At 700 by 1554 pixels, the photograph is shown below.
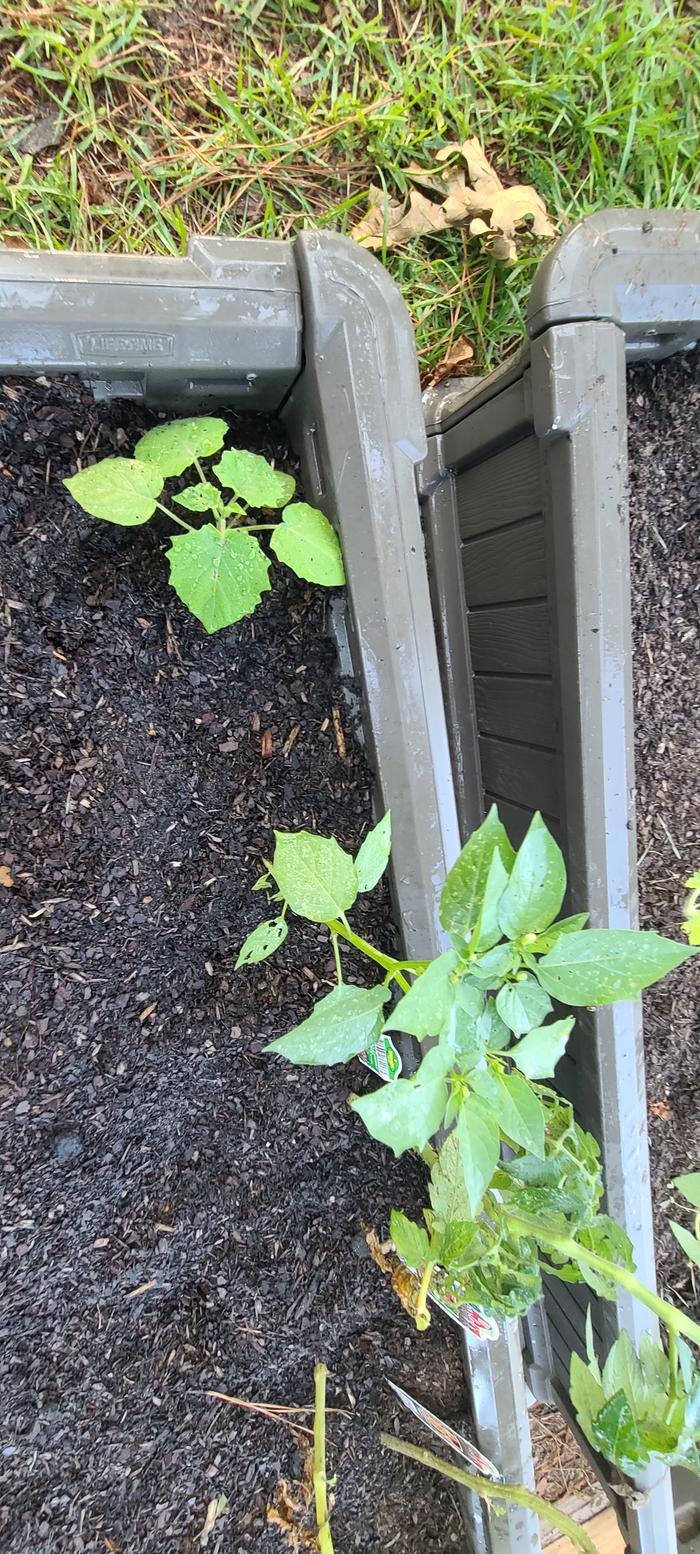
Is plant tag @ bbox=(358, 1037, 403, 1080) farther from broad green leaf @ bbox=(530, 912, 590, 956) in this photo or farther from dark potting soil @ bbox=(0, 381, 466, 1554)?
broad green leaf @ bbox=(530, 912, 590, 956)

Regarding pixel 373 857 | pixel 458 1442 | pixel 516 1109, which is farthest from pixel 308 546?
pixel 458 1442

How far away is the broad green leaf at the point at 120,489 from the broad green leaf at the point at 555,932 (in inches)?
20.2

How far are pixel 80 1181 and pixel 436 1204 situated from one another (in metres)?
0.45

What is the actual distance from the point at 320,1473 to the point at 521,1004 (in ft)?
2.34

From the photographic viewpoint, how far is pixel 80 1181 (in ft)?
3.10

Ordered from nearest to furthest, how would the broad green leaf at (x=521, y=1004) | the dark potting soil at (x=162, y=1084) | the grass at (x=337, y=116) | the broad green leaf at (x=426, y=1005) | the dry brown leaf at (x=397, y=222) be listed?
the broad green leaf at (x=426, y=1005) < the broad green leaf at (x=521, y=1004) < the dark potting soil at (x=162, y=1084) < the grass at (x=337, y=116) < the dry brown leaf at (x=397, y=222)

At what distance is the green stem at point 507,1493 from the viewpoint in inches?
33.0

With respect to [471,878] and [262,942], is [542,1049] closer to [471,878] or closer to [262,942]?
[471,878]

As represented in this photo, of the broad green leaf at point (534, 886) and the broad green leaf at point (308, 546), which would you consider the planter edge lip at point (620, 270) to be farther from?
the broad green leaf at point (534, 886)

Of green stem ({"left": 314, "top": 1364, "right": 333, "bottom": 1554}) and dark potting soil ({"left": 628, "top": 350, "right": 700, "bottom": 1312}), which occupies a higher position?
dark potting soil ({"left": 628, "top": 350, "right": 700, "bottom": 1312})

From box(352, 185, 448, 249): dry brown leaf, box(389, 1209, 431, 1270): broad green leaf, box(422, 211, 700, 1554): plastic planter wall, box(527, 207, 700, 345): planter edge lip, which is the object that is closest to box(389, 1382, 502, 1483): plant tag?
box(422, 211, 700, 1554): plastic planter wall

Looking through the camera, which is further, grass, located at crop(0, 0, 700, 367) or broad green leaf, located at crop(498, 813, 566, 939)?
grass, located at crop(0, 0, 700, 367)

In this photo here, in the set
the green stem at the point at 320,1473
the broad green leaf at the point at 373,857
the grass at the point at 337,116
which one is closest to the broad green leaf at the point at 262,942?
the broad green leaf at the point at 373,857

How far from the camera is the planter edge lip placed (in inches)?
29.6
